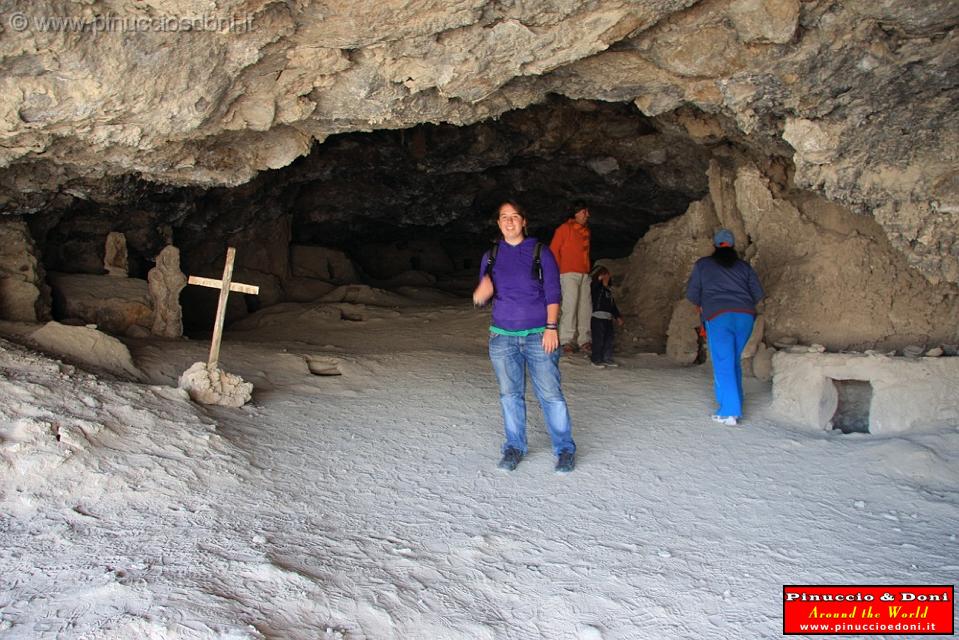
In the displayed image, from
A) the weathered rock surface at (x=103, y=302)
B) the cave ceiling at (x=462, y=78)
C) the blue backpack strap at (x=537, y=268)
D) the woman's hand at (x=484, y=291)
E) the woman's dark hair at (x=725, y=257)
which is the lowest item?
the weathered rock surface at (x=103, y=302)

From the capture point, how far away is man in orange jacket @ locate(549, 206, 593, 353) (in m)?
7.08

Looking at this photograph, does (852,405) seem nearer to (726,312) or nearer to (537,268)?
(726,312)

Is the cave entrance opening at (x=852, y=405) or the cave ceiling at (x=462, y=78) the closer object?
the cave ceiling at (x=462, y=78)

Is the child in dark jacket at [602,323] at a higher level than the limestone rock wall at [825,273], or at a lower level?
lower

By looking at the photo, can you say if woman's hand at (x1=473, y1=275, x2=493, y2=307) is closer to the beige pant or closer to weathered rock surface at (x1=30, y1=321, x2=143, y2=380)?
weathered rock surface at (x1=30, y1=321, x2=143, y2=380)

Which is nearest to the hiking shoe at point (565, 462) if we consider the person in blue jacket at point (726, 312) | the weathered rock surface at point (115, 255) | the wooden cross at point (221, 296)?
the person in blue jacket at point (726, 312)

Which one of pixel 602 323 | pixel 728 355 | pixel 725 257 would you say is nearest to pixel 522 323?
pixel 728 355

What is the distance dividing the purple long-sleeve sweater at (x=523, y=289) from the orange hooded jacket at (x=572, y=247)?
2916 mm

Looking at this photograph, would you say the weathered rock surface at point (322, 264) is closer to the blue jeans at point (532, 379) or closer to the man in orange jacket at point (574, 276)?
the man in orange jacket at point (574, 276)

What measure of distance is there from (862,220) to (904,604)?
436 cm

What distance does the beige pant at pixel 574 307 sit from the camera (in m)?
7.23

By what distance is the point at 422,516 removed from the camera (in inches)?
139

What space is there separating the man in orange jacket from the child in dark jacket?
0.62 ft

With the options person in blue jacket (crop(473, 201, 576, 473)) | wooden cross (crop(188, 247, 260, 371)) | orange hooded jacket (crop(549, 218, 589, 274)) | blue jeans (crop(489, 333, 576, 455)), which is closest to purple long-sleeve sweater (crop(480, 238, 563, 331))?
person in blue jacket (crop(473, 201, 576, 473))
